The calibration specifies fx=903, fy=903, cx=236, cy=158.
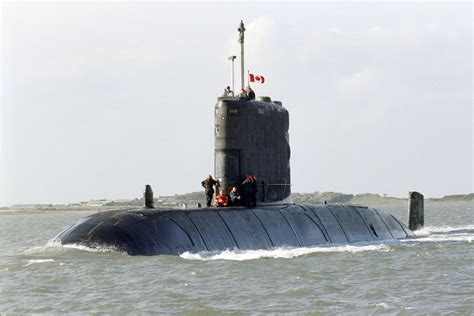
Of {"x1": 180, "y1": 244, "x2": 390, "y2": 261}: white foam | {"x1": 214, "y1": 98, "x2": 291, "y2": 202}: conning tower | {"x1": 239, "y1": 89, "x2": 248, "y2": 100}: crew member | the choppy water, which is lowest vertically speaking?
the choppy water

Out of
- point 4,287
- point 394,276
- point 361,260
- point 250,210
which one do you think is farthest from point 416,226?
point 4,287

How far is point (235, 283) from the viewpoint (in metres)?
17.4

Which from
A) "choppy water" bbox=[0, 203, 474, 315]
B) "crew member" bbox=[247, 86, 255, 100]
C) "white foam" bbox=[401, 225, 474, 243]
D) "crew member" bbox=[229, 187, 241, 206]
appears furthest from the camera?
"white foam" bbox=[401, 225, 474, 243]

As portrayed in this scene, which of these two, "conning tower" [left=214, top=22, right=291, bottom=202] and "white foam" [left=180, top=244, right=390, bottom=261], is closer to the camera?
"white foam" [left=180, top=244, right=390, bottom=261]

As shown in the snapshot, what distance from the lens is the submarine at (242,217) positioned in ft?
70.5

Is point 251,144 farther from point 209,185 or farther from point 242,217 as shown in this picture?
point 242,217

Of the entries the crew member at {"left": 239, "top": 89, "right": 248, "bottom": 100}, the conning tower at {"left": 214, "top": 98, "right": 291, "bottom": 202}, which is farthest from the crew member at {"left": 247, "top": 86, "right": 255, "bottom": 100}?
the conning tower at {"left": 214, "top": 98, "right": 291, "bottom": 202}

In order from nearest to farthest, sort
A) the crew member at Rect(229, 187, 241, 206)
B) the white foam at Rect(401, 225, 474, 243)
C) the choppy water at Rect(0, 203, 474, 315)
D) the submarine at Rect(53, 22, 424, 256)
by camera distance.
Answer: the choppy water at Rect(0, 203, 474, 315), the submarine at Rect(53, 22, 424, 256), the crew member at Rect(229, 187, 241, 206), the white foam at Rect(401, 225, 474, 243)

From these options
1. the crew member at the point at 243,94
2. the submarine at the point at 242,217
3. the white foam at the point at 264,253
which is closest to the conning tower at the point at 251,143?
the submarine at the point at 242,217

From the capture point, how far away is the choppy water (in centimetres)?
1511

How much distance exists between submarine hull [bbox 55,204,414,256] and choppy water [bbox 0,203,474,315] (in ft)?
1.51

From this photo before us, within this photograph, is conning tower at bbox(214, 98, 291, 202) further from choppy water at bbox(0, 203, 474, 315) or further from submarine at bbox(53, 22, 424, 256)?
choppy water at bbox(0, 203, 474, 315)

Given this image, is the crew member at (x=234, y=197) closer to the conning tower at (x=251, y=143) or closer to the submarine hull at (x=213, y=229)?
the conning tower at (x=251, y=143)

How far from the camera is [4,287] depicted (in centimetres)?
1761
